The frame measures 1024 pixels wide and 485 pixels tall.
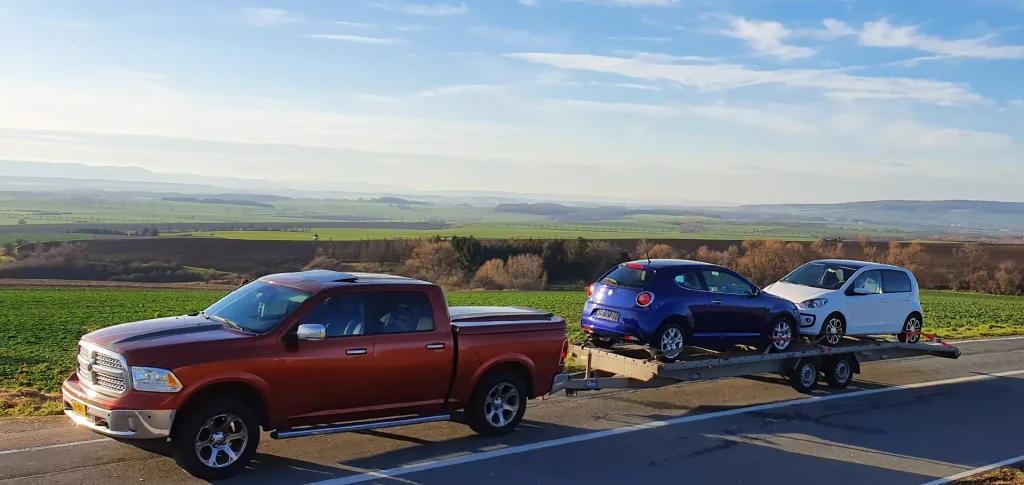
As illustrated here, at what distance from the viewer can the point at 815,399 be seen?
1301cm

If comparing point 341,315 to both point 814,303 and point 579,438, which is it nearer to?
point 579,438

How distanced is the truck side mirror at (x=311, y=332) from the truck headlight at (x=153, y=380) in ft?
3.83

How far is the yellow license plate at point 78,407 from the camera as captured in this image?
7465 millimetres

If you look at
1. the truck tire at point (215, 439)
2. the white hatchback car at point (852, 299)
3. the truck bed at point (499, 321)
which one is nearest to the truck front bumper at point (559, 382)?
the truck bed at point (499, 321)

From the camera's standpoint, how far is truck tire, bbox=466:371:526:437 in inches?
368

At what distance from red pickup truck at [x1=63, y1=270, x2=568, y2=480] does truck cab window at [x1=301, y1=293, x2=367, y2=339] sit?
0.01m

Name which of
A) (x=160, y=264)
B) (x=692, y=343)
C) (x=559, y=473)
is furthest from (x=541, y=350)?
(x=160, y=264)

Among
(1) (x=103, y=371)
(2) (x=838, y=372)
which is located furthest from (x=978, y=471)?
(1) (x=103, y=371)

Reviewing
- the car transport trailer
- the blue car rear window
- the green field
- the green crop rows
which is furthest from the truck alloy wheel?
the green crop rows

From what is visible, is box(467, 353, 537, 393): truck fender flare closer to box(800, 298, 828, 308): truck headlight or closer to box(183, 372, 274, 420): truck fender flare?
box(183, 372, 274, 420): truck fender flare

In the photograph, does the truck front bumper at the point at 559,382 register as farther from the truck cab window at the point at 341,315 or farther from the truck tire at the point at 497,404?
the truck cab window at the point at 341,315

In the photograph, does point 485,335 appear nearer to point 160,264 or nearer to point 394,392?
point 394,392

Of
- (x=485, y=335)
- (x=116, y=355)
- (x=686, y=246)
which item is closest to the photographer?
(x=116, y=355)

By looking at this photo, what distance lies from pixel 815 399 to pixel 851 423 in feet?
5.34
